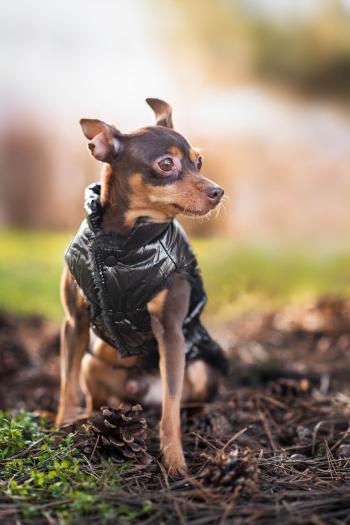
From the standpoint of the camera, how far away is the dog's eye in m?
2.97

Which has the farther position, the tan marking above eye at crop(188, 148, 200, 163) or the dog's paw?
the tan marking above eye at crop(188, 148, 200, 163)

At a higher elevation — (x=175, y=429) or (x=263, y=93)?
(x=263, y=93)

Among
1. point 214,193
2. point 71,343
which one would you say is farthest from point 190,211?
point 71,343

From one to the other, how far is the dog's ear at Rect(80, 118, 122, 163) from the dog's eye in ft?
0.73

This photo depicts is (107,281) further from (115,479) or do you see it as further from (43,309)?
(43,309)

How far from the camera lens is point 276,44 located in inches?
364

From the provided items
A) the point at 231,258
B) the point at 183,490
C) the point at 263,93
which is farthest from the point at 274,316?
the point at 183,490

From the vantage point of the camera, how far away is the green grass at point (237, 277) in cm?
824

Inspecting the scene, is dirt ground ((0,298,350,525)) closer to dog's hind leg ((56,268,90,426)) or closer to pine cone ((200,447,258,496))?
pine cone ((200,447,258,496))

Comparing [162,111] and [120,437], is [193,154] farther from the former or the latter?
[120,437]

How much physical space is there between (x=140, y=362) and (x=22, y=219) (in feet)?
24.5

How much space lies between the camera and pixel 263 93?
30.9 ft

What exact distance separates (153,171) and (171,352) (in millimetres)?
824

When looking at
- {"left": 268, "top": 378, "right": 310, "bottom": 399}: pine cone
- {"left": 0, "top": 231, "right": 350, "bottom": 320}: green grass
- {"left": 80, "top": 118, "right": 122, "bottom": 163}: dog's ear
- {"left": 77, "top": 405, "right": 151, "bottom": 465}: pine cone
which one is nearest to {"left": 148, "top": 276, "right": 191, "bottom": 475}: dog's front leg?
{"left": 77, "top": 405, "right": 151, "bottom": 465}: pine cone
